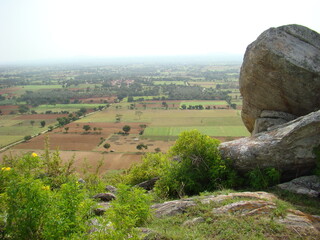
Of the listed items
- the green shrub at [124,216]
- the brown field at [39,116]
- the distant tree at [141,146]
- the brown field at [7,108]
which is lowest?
the distant tree at [141,146]

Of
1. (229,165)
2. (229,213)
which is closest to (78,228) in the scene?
(229,213)

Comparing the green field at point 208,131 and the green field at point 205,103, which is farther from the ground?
the green field at point 205,103

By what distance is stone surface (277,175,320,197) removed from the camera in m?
10.3

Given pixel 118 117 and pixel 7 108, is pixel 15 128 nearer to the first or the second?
pixel 118 117

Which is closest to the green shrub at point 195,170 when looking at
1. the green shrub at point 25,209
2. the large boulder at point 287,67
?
the large boulder at point 287,67

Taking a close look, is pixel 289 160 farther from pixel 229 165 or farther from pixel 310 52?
Answer: pixel 310 52

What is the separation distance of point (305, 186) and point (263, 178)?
1.77m

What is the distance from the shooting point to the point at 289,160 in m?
11.8

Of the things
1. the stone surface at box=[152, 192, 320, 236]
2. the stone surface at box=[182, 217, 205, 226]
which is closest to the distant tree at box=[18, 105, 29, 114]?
the stone surface at box=[152, 192, 320, 236]

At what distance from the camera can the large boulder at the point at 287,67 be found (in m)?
13.2

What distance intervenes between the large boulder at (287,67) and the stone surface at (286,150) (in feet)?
8.90

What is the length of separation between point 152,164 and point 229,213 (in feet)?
40.1

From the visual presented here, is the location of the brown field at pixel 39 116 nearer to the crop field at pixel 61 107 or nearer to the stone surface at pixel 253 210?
the crop field at pixel 61 107

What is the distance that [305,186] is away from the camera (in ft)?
35.3
